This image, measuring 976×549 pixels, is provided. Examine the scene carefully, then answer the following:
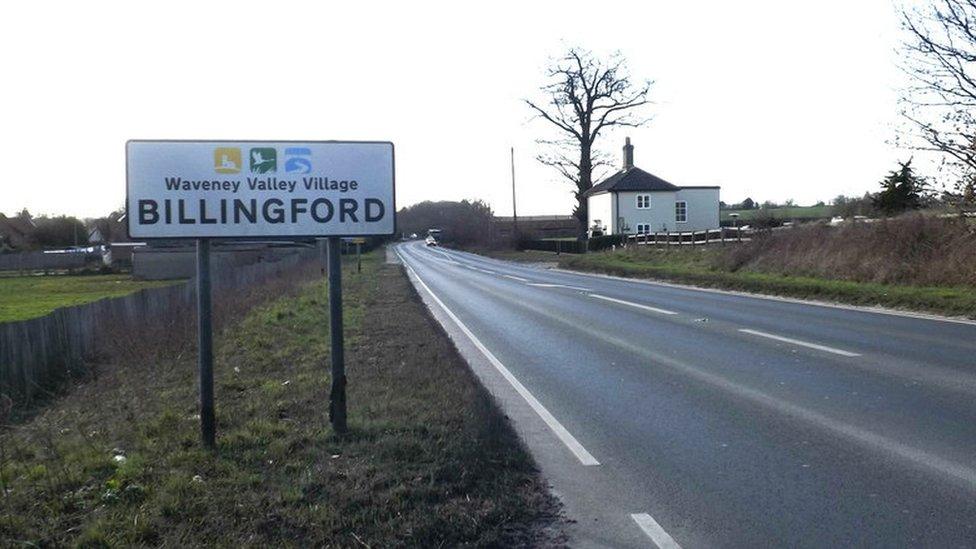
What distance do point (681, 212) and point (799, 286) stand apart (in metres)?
51.3

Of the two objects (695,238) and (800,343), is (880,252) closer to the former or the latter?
(800,343)

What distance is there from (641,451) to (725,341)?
779cm

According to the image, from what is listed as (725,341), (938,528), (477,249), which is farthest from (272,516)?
(477,249)

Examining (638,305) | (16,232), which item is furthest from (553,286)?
(16,232)

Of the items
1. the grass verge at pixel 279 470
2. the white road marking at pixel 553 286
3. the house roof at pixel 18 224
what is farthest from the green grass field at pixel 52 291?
the house roof at pixel 18 224

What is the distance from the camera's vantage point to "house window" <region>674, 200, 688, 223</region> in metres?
75.8

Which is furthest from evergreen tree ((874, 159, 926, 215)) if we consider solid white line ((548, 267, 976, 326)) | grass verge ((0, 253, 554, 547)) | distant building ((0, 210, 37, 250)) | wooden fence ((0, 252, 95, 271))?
distant building ((0, 210, 37, 250))

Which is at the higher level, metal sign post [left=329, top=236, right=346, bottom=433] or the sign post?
the sign post

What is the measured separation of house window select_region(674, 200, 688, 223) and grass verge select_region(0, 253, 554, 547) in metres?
65.8

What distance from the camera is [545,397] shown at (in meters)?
10.9

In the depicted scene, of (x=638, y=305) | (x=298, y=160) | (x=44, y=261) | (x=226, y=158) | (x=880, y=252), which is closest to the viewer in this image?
(x=226, y=158)

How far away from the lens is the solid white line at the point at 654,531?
560cm

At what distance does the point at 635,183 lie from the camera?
74.2 m

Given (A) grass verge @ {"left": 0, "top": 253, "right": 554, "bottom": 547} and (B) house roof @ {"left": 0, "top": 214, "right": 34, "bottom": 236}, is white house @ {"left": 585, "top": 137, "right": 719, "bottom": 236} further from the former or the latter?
(A) grass verge @ {"left": 0, "top": 253, "right": 554, "bottom": 547}
